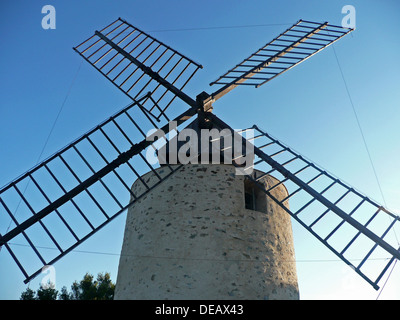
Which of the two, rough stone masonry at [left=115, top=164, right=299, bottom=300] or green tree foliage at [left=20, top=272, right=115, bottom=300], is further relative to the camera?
green tree foliage at [left=20, top=272, right=115, bottom=300]

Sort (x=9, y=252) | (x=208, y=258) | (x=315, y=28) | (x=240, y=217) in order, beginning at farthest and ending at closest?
1. (x=315, y=28)
2. (x=240, y=217)
3. (x=208, y=258)
4. (x=9, y=252)

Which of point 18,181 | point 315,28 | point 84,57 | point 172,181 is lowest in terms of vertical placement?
point 18,181

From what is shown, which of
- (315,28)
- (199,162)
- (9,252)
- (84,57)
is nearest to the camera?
(9,252)

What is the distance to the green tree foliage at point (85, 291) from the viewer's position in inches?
610

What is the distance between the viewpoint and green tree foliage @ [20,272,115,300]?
50.8 feet

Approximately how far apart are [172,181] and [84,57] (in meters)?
3.97

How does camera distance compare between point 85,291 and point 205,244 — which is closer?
point 205,244

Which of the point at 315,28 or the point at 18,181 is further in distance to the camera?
the point at 315,28

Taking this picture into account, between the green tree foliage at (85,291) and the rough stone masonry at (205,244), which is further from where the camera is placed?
the green tree foliage at (85,291)

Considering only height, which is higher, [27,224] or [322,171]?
[322,171]

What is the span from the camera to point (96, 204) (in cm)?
489

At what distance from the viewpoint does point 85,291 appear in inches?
624
